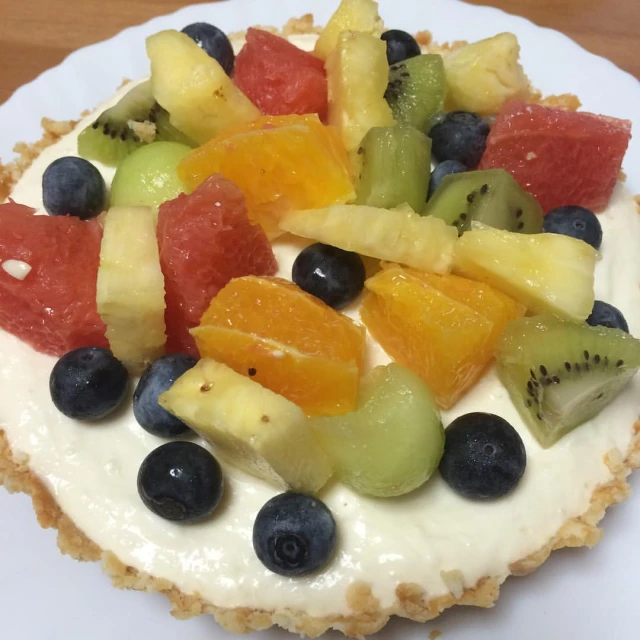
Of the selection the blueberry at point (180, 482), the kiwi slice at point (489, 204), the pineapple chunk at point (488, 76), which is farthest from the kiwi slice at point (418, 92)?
the blueberry at point (180, 482)

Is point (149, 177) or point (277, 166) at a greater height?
point (277, 166)

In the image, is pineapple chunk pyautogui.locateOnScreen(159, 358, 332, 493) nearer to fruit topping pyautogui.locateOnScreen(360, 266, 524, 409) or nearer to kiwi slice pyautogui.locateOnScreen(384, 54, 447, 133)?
fruit topping pyautogui.locateOnScreen(360, 266, 524, 409)

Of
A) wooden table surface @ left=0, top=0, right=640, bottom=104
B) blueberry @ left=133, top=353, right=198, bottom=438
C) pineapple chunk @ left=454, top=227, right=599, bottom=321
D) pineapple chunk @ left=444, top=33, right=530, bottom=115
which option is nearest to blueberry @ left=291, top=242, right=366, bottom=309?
pineapple chunk @ left=454, top=227, right=599, bottom=321

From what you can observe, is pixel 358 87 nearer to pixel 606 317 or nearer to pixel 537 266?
pixel 537 266

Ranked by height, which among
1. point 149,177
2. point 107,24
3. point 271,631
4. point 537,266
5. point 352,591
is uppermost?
point 537,266

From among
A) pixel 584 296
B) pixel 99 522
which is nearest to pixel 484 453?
pixel 584 296

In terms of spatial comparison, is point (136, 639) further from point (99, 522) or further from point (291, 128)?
point (291, 128)

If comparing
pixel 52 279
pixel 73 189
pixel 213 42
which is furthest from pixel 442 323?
pixel 213 42
